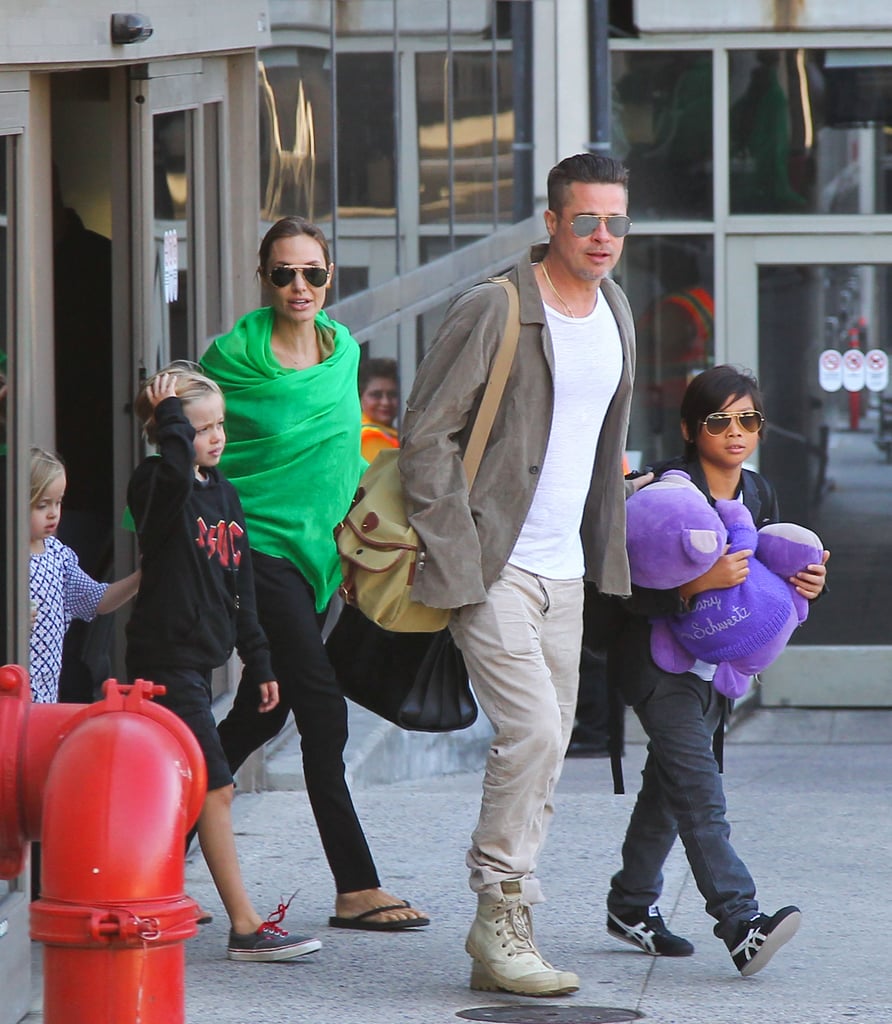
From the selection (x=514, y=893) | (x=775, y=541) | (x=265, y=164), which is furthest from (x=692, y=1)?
(x=514, y=893)

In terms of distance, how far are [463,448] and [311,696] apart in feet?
2.98

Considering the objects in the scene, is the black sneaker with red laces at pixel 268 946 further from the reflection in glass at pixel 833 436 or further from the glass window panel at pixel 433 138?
the reflection in glass at pixel 833 436

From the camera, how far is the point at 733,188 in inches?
421

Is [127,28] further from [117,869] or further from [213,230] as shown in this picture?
[117,869]

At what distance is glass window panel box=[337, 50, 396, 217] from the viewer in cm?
782

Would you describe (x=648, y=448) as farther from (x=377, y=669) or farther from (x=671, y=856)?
(x=377, y=669)

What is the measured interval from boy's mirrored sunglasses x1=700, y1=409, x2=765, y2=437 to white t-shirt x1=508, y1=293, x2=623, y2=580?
31 centimetres

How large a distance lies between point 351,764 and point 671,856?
1.48 metres

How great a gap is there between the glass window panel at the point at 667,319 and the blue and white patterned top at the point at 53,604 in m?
6.15

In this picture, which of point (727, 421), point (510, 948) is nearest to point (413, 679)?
point (510, 948)

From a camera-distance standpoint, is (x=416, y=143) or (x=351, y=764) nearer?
(x=351, y=764)

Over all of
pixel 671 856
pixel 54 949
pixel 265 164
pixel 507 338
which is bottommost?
pixel 671 856

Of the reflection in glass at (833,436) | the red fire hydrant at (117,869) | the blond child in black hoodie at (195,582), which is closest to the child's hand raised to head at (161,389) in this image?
the blond child in black hoodie at (195,582)

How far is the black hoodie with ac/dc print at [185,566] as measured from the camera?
4.50 metres
